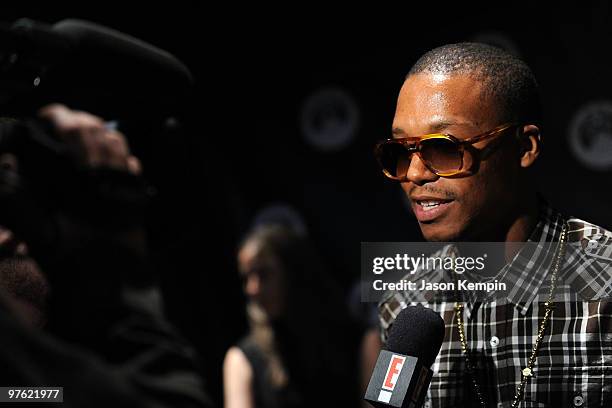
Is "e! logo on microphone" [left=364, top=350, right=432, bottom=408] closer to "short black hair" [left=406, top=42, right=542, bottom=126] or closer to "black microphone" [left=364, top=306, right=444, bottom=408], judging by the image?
"black microphone" [left=364, top=306, right=444, bottom=408]

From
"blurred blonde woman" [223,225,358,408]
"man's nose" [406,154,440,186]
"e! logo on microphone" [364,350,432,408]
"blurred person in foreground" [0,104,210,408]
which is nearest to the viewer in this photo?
"blurred person in foreground" [0,104,210,408]

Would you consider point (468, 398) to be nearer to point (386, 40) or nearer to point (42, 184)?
point (42, 184)

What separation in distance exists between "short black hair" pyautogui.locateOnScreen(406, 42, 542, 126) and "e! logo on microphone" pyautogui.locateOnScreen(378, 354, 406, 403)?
0.55 metres

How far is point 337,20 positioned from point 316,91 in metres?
0.50

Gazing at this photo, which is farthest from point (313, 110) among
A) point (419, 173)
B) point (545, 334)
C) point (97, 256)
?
point (97, 256)

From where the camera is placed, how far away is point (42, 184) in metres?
1.28

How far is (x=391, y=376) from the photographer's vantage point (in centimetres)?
165

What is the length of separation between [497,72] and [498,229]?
33 centimetres

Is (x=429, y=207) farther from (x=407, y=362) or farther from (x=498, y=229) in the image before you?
(x=407, y=362)

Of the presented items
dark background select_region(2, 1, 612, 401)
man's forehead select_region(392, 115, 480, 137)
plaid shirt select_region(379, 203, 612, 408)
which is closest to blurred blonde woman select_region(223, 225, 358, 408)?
dark background select_region(2, 1, 612, 401)

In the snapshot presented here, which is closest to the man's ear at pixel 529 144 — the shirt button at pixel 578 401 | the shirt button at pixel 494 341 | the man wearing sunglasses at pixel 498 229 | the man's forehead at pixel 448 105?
the man wearing sunglasses at pixel 498 229

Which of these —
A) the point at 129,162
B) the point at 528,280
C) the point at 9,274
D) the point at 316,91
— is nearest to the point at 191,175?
the point at 129,162

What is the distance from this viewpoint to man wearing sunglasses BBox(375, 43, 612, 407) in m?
1.81

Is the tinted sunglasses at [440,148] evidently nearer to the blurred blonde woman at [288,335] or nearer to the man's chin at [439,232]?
the man's chin at [439,232]
